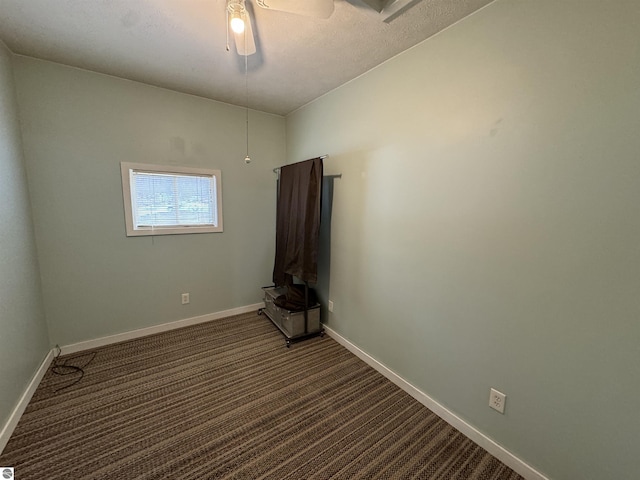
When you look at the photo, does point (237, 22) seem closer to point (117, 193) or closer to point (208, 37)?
point (208, 37)

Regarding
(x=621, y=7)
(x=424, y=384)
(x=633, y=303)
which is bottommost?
(x=424, y=384)

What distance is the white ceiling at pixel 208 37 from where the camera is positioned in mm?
1418

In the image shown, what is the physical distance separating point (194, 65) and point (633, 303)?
2946 mm

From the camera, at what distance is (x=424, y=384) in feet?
5.98

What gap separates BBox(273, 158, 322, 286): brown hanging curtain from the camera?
7.84ft

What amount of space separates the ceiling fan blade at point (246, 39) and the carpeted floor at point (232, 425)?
2312 millimetres

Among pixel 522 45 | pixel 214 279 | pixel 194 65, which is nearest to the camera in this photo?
pixel 522 45

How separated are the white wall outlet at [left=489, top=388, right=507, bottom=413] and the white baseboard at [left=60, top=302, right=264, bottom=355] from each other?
2546 mm

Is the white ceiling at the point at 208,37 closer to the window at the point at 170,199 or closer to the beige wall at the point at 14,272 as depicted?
the beige wall at the point at 14,272

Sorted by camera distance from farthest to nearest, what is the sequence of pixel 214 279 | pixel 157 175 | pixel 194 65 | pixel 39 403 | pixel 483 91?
pixel 214 279 < pixel 157 175 < pixel 194 65 < pixel 39 403 < pixel 483 91

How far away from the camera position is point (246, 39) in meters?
1.53

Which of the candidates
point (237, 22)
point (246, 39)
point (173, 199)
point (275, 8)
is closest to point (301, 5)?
point (275, 8)

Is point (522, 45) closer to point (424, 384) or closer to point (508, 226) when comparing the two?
point (508, 226)

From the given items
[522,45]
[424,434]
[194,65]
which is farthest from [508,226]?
[194,65]
